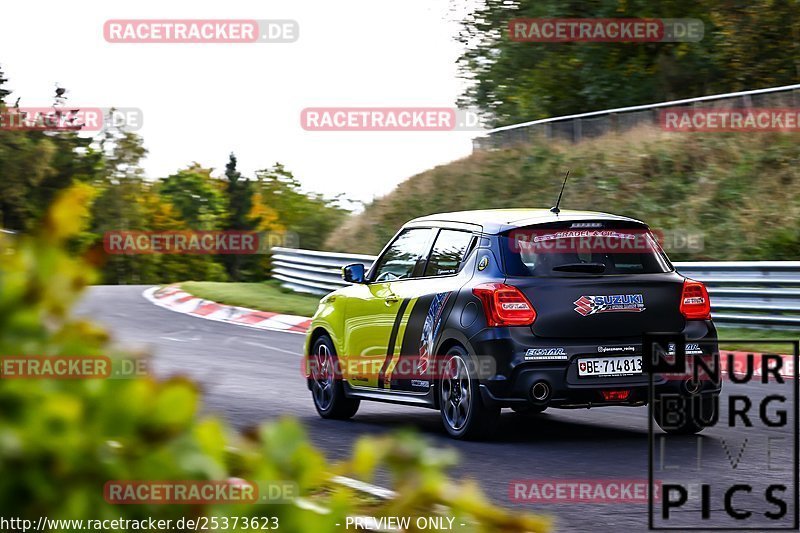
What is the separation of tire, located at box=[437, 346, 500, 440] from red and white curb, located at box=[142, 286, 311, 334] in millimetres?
10674

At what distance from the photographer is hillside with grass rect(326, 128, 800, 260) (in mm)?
23594

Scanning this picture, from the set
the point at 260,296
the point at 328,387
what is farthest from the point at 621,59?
the point at 328,387

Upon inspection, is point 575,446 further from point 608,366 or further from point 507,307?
point 507,307

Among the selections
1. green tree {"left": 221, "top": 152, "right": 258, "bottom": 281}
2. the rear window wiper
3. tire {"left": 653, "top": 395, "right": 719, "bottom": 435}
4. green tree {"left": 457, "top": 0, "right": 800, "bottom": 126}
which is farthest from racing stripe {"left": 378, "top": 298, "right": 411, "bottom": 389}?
green tree {"left": 221, "top": 152, "right": 258, "bottom": 281}

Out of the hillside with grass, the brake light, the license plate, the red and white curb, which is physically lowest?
the red and white curb

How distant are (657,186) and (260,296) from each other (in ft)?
28.8

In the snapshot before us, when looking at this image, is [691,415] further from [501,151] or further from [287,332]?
[501,151]

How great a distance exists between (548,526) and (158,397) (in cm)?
77

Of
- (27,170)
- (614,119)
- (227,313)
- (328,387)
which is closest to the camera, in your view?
(328,387)

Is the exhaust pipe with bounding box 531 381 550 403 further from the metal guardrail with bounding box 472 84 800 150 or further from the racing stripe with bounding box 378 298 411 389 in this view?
the metal guardrail with bounding box 472 84 800 150

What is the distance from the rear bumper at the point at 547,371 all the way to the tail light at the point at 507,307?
0.06m

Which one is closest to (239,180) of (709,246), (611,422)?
(709,246)

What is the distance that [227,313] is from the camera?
24594mm

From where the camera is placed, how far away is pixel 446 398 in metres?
9.30
